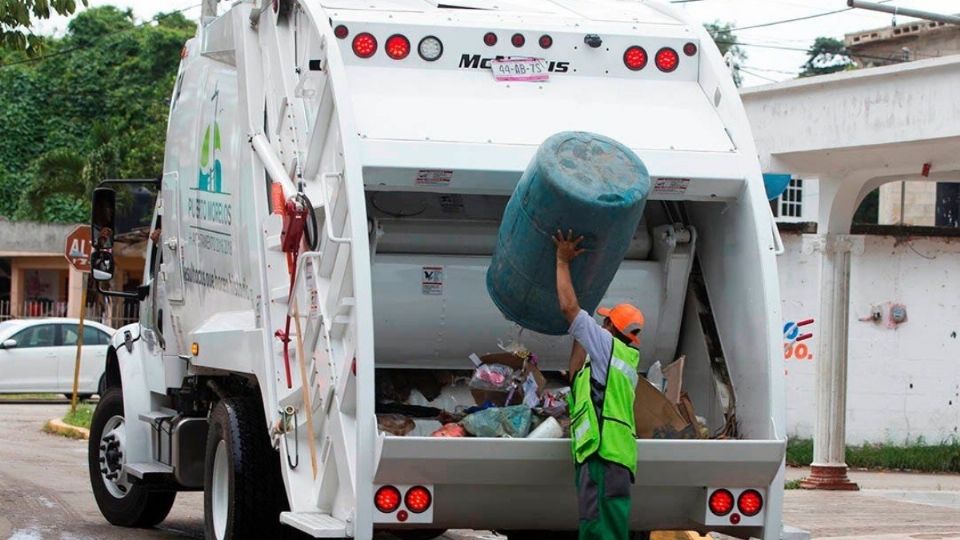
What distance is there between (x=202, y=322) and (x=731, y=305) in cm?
341

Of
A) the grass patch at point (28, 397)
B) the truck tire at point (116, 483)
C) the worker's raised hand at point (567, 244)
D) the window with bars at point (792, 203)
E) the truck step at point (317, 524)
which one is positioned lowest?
the grass patch at point (28, 397)

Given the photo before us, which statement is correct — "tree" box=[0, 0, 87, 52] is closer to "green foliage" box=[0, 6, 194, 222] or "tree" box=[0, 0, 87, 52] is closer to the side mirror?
the side mirror

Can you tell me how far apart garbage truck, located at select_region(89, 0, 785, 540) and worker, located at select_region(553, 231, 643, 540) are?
0.17m

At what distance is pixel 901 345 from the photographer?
18.9m

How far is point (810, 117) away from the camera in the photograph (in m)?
15.6

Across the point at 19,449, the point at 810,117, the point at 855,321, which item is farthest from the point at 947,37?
the point at 19,449

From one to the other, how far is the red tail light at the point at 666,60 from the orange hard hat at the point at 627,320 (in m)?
1.39

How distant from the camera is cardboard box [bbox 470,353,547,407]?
754cm

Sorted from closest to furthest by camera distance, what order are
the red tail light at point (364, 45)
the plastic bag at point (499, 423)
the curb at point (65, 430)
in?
the plastic bag at point (499, 423)
the red tail light at point (364, 45)
the curb at point (65, 430)

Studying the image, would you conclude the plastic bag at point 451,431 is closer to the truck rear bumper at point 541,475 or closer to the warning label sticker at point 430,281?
the truck rear bumper at point 541,475

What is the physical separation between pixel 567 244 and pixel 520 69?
1316mm

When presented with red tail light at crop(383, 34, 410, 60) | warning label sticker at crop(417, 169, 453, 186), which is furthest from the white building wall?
warning label sticker at crop(417, 169, 453, 186)

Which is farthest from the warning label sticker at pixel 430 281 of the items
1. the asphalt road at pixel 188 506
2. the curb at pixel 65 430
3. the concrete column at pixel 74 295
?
the concrete column at pixel 74 295

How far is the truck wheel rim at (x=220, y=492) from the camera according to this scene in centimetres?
845
